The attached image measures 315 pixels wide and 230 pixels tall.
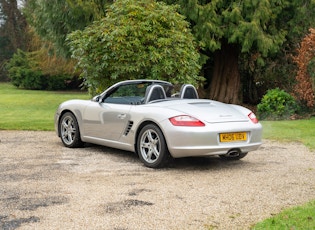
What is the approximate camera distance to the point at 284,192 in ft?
19.3

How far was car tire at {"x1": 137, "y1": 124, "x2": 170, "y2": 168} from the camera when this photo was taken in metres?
7.21

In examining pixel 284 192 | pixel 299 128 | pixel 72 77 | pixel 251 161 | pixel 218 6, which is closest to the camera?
pixel 284 192

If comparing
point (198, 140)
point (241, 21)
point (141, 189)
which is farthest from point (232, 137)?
point (241, 21)

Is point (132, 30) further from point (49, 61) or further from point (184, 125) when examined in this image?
point (49, 61)

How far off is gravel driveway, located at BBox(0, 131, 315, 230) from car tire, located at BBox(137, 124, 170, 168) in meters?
0.16

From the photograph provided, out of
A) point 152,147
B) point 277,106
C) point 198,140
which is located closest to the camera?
point 198,140

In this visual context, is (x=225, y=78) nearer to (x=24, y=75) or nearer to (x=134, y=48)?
(x=134, y=48)

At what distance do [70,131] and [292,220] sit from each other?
17.9ft

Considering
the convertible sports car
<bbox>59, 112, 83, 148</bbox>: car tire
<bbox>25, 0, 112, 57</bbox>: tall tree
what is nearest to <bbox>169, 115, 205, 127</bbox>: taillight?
the convertible sports car

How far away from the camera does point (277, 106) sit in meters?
16.1

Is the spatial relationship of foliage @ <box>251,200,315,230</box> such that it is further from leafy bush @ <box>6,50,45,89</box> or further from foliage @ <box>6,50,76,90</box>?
leafy bush @ <box>6,50,45,89</box>

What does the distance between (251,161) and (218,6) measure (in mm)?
10062

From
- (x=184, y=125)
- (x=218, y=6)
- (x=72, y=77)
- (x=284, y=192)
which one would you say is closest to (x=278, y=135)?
(x=184, y=125)

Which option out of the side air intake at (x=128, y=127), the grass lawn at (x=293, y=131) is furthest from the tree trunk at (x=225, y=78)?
the side air intake at (x=128, y=127)
